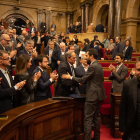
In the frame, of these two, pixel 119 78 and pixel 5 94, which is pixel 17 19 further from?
pixel 5 94

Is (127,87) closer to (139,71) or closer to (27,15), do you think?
(139,71)

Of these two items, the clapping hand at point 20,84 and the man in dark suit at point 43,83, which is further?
the man in dark suit at point 43,83

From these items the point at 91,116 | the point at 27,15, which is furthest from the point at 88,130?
the point at 27,15

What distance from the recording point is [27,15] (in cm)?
1536

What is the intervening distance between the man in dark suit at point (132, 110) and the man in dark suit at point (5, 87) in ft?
4.07

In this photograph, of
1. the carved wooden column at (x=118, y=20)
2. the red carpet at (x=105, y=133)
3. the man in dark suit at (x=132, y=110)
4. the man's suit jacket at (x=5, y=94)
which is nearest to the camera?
the man in dark suit at (x=132, y=110)

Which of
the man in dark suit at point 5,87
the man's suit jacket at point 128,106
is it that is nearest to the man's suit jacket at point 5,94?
the man in dark suit at point 5,87

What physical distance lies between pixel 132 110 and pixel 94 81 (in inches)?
37.5

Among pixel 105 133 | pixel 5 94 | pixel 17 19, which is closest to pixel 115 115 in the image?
pixel 105 133

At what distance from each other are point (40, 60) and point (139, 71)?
1553mm

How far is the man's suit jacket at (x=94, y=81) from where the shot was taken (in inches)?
97.2

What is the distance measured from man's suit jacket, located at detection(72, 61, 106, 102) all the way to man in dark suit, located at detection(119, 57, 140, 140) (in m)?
0.79

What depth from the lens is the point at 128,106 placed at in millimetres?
1653

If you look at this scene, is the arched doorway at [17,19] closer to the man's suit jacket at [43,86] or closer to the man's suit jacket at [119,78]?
the man's suit jacket at [119,78]
